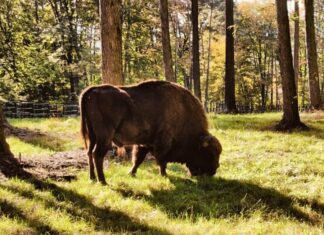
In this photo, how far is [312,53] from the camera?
21.5 metres

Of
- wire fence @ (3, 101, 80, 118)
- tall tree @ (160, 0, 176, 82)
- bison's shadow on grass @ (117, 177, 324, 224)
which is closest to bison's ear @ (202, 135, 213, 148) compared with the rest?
bison's shadow on grass @ (117, 177, 324, 224)

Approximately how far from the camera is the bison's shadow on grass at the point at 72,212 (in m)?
5.52

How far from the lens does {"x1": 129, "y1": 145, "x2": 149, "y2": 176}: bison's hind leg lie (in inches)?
351

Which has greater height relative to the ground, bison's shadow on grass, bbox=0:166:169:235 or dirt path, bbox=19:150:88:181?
dirt path, bbox=19:150:88:181

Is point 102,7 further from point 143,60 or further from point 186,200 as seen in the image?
point 143,60

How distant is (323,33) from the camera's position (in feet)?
185

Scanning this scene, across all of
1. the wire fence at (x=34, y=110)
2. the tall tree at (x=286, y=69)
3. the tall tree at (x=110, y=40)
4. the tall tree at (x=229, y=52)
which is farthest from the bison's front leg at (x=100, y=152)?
the wire fence at (x=34, y=110)

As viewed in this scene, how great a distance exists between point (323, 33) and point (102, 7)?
2001 inches

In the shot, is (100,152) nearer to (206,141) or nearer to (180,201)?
(180,201)

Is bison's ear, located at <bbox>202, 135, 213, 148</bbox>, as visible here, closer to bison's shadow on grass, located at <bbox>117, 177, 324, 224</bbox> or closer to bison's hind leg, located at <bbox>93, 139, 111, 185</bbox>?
bison's shadow on grass, located at <bbox>117, 177, 324, 224</bbox>

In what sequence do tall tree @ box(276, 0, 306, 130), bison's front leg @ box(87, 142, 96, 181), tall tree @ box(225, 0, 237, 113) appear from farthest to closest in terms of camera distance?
tall tree @ box(225, 0, 237, 113) → tall tree @ box(276, 0, 306, 130) → bison's front leg @ box(87, 142, 96, 181)

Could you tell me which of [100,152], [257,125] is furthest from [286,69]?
[100,152]

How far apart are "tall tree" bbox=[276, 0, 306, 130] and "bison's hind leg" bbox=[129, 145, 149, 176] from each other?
7603 mm

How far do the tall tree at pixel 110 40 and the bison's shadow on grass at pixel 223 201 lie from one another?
380 cm
